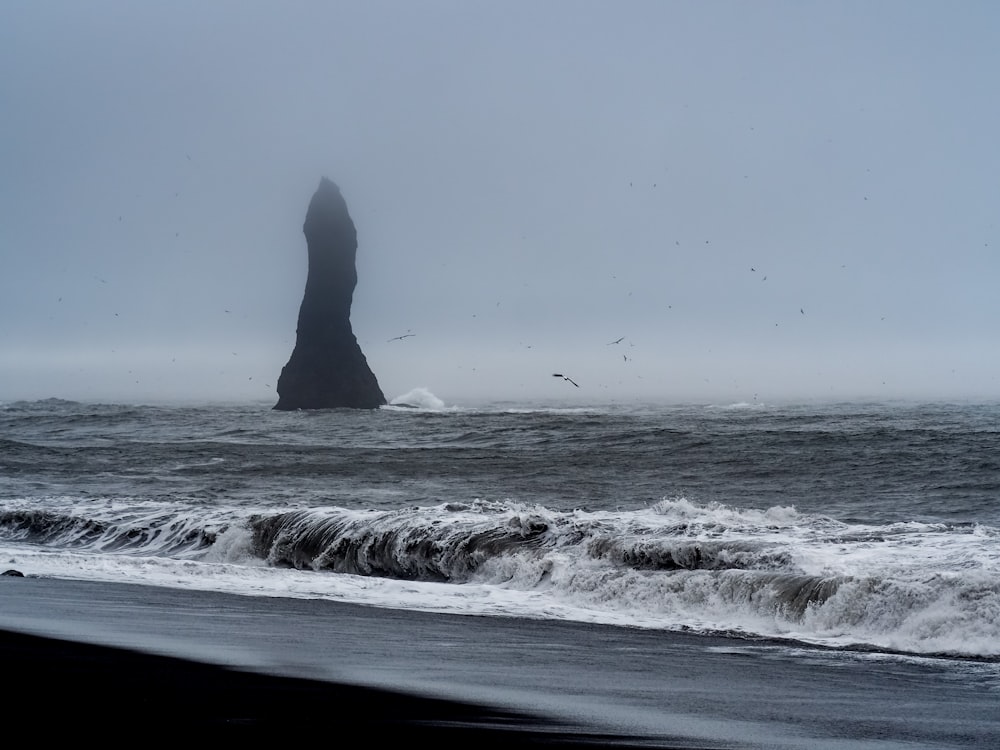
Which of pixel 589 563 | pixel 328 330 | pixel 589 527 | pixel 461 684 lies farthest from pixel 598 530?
pixel 328 330

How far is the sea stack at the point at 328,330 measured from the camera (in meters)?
73.2

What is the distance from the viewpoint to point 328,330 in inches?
2990

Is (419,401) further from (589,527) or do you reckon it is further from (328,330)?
(589,527)

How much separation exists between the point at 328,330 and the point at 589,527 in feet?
214

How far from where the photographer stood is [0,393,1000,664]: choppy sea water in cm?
909

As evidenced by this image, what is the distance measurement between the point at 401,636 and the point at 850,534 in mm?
7299

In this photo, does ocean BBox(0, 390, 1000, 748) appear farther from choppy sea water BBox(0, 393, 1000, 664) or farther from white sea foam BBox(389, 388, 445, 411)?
white sea foam BBox(389, 388, 445, 411)

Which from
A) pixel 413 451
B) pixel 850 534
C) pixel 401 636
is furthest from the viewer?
pixel 413 451

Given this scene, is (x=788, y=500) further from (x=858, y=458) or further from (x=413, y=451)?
(x=413, y=451)

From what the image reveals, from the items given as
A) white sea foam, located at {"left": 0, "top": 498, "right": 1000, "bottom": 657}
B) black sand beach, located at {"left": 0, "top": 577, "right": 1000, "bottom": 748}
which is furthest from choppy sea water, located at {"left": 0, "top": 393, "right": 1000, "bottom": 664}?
black sand beach, located at {"left": 0, "top": 577, "right": 1000, "bottom": 748}

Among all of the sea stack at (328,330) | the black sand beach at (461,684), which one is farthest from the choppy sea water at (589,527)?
the sea stack at (328,330)

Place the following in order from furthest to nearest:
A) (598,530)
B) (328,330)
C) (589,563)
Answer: (328,330)
(598,530)
(589,563)

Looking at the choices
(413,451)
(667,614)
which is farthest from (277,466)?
(667,614)

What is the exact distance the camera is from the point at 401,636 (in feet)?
26.1
